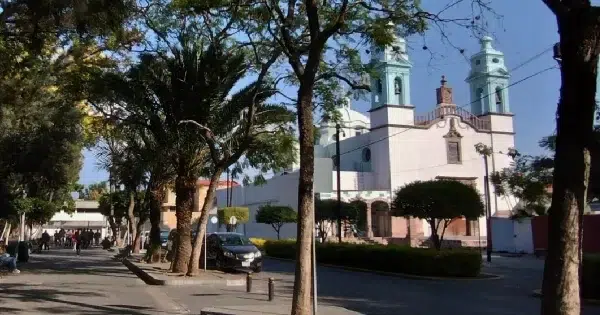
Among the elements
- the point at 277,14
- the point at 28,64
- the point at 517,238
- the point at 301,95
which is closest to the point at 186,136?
the point at 28,64

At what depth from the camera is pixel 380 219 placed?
5494 centimetres

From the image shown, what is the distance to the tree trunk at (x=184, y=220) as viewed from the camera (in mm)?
20750

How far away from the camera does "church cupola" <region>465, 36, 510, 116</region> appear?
5175 centimetres

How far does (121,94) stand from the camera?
20844mm

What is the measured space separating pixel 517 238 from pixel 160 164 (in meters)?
27.5

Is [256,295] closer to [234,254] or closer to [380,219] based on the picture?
[234,254]

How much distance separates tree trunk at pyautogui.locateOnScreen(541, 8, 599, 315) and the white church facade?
45574 millimetres

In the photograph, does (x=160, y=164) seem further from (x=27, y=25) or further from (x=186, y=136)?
(x=27, y=25)

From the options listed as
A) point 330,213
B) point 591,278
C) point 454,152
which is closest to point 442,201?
point 591,278

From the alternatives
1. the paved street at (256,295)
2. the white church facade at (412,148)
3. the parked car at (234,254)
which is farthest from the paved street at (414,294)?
the white church facade at (412,148)

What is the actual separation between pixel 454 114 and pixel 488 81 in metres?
5.41

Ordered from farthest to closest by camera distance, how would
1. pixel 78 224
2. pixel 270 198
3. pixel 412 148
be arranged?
1. pixel 78 224
2. pixel 270 198
3. pixel 412 148

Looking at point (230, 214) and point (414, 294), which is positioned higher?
point (230, 214)


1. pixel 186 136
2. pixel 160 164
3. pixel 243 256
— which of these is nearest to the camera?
pixel 186 136
